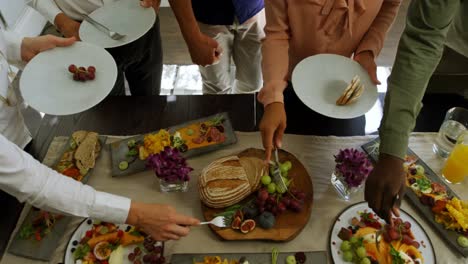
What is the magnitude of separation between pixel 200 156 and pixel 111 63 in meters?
0.49

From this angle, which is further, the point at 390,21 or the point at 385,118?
the point at 390,21

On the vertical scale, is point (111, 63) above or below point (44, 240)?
above

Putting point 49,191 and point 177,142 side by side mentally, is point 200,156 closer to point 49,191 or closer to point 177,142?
point 177,142

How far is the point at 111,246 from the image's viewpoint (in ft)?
3.56

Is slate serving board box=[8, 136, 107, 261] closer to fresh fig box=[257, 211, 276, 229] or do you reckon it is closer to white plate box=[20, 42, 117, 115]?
white plate box=[20, 42, 117, 115]

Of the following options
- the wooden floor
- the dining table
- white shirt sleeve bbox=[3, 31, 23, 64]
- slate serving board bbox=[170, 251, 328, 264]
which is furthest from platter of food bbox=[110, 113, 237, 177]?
the wooden floor

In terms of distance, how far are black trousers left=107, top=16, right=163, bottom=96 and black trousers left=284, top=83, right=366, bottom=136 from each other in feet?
2.41

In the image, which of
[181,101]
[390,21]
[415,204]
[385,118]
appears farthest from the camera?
[181,101]

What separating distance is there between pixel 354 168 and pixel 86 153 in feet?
2.94

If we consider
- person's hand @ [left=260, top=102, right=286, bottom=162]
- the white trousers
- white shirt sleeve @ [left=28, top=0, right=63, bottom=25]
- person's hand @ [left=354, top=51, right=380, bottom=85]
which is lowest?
the white trousers

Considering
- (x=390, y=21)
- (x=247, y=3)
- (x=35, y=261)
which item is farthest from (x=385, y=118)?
(x=35, y=261)

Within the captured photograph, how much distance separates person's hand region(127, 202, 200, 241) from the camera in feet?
3.41

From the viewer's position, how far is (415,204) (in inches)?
46.4

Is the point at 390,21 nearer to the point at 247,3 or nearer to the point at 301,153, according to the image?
the point at 301,153
